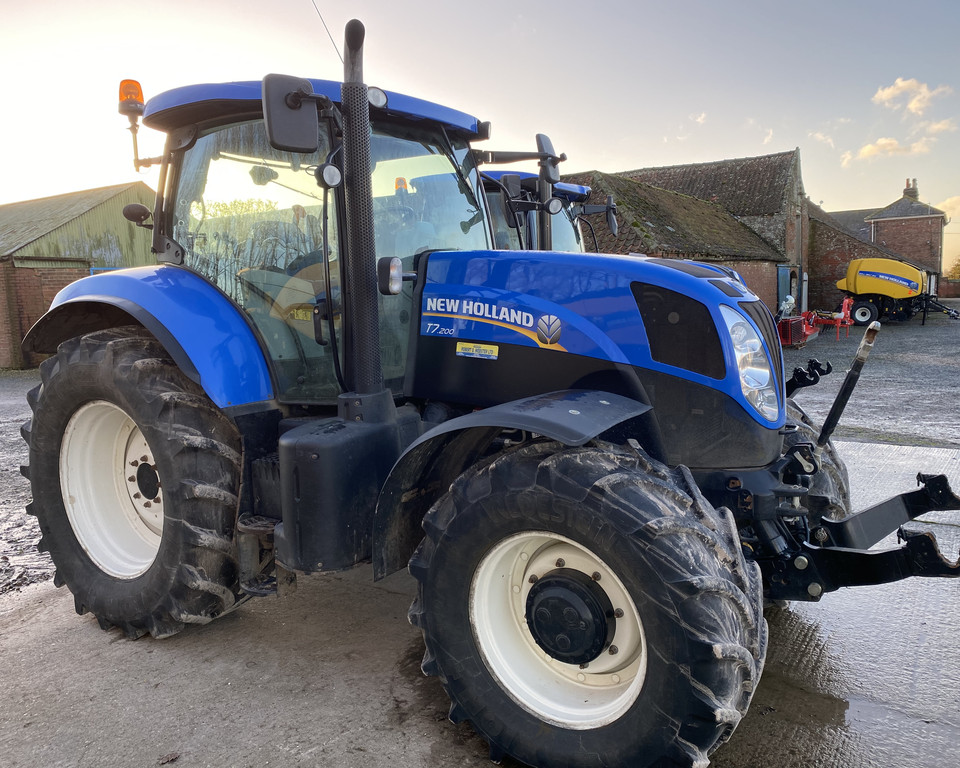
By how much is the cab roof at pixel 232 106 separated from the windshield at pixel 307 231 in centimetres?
9

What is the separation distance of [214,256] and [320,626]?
180cm

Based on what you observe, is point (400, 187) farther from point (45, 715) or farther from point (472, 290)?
point (45, 715)

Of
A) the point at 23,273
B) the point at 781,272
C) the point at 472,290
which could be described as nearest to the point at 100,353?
the point at 472,290

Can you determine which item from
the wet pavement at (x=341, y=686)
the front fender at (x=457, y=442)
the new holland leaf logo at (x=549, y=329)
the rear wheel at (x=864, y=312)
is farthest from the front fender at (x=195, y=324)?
the rear wheel at (x=864, y=312)

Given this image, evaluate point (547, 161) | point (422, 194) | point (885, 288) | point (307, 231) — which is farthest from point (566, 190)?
point (885, 288)

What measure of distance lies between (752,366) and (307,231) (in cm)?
191

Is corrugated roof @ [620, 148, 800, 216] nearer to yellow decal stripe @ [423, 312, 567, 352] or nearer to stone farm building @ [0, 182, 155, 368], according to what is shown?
stone farm building @ [0, 182, 155, 368]

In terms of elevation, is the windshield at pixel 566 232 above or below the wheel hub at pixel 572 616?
above

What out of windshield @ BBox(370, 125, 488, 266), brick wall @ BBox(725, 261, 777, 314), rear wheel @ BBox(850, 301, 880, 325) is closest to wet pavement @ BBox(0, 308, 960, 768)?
windshield @ BBox(370, 125, 488, 266)

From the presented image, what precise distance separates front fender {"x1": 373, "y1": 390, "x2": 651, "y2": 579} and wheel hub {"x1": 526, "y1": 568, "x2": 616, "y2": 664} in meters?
0.49

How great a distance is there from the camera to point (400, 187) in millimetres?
3270

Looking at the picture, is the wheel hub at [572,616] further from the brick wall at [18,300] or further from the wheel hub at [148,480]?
the brick wall at [18,300]

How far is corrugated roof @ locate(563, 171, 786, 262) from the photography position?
1633 centimetres

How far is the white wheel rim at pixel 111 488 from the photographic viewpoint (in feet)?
11.9
